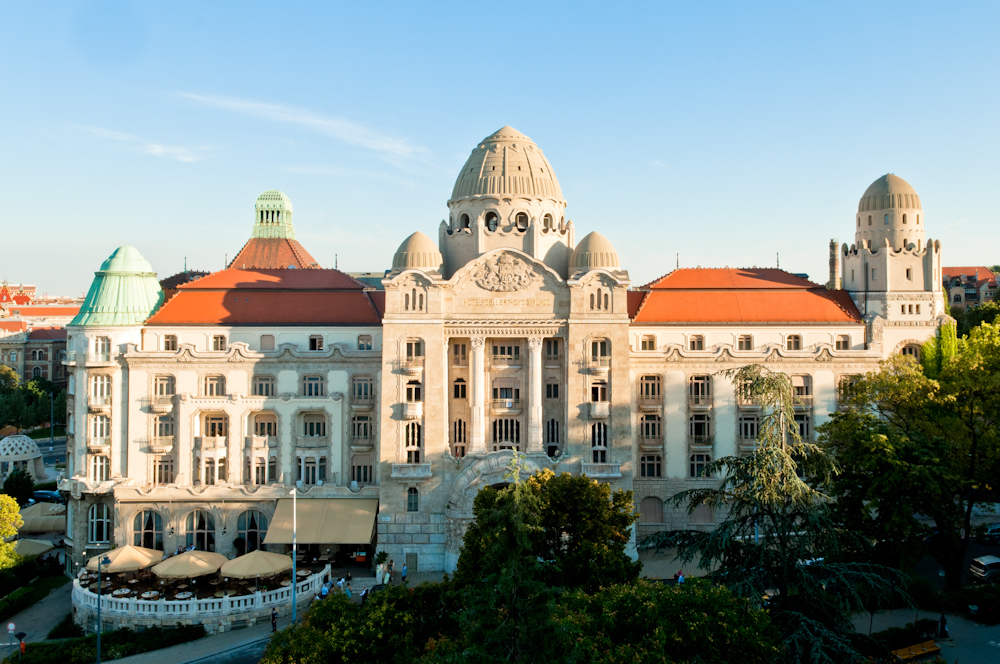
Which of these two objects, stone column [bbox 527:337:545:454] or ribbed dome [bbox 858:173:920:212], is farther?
ribbed dome [bbox 858:173:920:212]

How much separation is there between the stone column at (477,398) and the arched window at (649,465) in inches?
574

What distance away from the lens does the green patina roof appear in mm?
71562

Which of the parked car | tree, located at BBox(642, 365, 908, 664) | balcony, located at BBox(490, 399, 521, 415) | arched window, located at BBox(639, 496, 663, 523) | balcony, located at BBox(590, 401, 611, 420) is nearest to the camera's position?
tree, located at BBox(642, 365, 908, 664)

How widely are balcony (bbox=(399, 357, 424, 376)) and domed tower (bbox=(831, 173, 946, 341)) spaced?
40.6m

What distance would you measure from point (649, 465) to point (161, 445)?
136ft

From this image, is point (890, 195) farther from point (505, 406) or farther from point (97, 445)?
point (97, 445)

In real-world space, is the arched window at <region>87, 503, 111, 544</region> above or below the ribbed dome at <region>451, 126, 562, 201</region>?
below

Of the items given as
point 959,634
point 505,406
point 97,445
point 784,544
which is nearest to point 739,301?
point 505,406

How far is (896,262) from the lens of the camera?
75875 millimetres

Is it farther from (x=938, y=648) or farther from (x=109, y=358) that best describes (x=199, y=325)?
(x=938, y=648)

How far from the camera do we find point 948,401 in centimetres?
6122

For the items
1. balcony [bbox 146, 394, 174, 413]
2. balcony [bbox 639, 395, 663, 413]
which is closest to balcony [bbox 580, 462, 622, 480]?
balcony [bbox 639, 395, 663, 413]

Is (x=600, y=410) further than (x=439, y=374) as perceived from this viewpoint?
No

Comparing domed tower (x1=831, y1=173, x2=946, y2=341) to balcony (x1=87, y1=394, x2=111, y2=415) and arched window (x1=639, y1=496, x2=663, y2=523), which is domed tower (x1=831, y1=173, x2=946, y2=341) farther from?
balcony (x1=87, y1=394, x2=111, y2=415)
